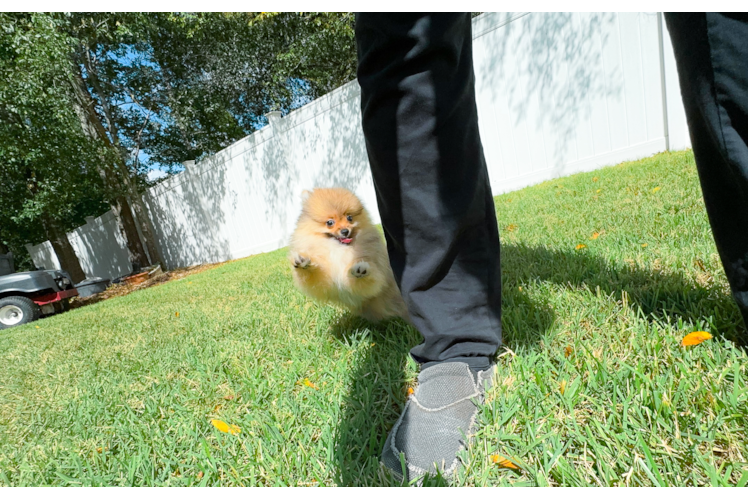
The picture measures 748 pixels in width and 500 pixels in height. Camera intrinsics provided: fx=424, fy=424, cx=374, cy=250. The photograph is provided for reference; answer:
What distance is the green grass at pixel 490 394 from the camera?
2.92 feet

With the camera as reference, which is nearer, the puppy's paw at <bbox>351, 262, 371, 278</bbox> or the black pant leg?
the black pant leg

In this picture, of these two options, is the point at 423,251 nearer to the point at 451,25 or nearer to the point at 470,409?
the point at 470,409

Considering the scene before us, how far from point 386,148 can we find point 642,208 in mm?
2502

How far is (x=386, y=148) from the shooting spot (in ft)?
3.73

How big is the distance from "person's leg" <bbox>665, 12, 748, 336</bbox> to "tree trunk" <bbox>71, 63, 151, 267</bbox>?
11.2m

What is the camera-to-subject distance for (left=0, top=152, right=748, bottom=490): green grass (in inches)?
35.0

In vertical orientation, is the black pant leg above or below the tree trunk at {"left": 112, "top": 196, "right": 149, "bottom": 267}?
below

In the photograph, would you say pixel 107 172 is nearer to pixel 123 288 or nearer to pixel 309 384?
pixel 123 288

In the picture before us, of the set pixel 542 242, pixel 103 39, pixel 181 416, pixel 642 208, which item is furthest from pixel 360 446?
pixel 103 39

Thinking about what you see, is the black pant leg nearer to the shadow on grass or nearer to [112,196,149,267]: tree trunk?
the shadow on grass

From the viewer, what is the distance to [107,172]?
10.3 meters

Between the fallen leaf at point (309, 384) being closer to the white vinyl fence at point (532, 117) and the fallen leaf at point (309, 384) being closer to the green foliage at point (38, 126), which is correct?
the white vinyl fence at point (532, 117)

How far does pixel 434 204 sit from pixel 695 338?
0.78 metres

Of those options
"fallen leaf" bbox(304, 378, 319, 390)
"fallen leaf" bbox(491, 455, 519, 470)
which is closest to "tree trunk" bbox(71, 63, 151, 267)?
"fallen leaf" bbox(304, 378, 319, 390)
